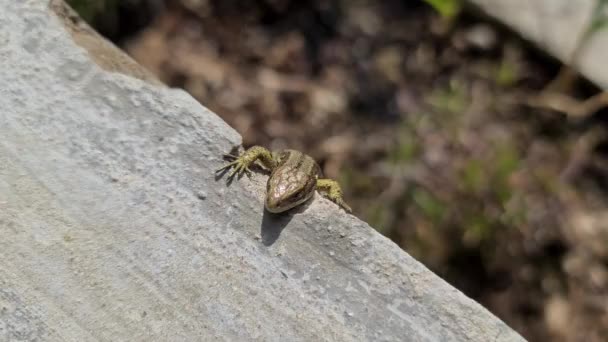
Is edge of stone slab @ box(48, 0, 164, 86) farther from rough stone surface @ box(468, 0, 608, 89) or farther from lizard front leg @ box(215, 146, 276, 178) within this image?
rough stone surface @ box(468, 0, 608, 89)

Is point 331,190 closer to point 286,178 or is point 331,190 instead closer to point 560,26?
point 286,178

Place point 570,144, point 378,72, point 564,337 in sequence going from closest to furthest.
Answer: point 564,337
point 570,144
point 378,72

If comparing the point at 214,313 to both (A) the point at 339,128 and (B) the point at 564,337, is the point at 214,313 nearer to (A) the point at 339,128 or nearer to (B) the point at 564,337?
(A) the point at 339,128

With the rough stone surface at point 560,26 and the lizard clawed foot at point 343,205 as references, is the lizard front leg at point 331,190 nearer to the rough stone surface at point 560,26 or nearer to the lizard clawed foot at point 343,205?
the lizard clawed foot at point 343,205

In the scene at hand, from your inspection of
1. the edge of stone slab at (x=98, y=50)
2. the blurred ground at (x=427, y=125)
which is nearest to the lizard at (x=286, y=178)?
the edge of stone slab at (x=98, y=50)

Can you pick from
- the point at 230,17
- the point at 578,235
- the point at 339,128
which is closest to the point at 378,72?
the point at 339,128
